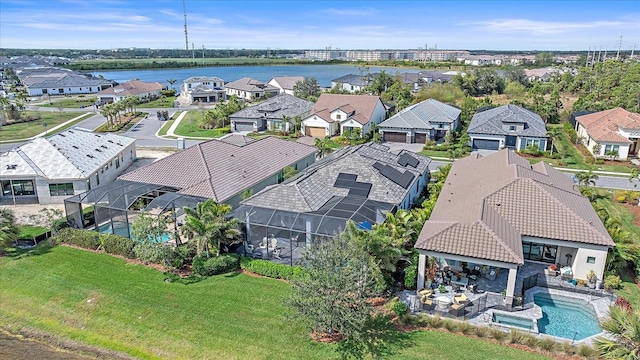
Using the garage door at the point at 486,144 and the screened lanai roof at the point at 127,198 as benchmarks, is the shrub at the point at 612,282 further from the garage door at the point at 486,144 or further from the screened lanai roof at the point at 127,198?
the garage door at the point at 486,144

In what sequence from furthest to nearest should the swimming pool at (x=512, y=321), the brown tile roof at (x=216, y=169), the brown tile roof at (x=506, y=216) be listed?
the brown tile roof at (x=216, y=169) → the brown tile roof at (x=506, y=216) → the swimming pool at (x=512, y=321)

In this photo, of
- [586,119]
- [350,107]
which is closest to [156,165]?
[350,107]

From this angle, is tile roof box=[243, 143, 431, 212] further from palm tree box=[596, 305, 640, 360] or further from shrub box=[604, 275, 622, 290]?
palm tree box=[596, 305, 640, 360]

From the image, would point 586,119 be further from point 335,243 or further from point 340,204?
point 335,243

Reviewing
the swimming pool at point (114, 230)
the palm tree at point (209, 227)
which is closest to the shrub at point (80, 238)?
the swimming pool at point (114, 230)

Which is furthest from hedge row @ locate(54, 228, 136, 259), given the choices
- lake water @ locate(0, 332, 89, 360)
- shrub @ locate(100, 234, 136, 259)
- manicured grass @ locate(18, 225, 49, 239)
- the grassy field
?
lake water @ locate(0, 332, 89, 360)

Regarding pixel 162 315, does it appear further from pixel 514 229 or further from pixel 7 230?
pixel 514 229
